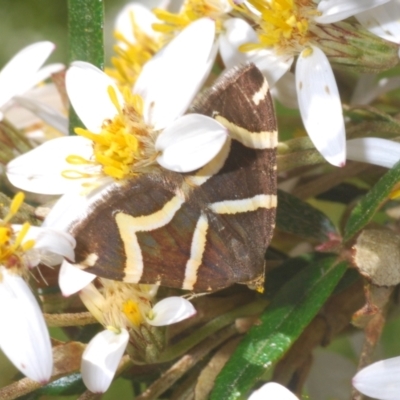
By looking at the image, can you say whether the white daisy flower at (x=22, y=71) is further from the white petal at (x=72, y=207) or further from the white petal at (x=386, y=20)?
the white petal at (x=386, y=20)

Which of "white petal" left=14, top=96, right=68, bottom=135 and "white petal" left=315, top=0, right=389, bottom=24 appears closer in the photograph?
"white petal" left=315, top=0, right=389, bottom=24

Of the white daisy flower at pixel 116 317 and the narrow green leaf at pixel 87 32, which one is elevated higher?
the narrow green leaf at pixel 87 32

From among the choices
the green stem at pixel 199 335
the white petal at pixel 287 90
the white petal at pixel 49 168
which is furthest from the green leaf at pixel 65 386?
the white petal at pixel 287 90

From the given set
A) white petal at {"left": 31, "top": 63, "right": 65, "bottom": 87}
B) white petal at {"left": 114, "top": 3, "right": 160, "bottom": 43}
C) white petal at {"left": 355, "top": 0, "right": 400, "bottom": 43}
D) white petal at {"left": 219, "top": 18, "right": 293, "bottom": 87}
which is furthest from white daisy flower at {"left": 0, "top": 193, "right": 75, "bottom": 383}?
white petal at {"left": 114, "top": 3, "right": 160, "bottom": 43}

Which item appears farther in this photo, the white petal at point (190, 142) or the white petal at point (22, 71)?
the white petal at point (22, 71)

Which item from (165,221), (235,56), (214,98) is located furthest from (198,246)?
(235,56)

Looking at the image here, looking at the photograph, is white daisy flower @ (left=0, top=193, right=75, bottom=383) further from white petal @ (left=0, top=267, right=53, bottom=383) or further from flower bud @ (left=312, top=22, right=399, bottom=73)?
flower bud @ (left=312, top=22, right=399, bottom=73)
